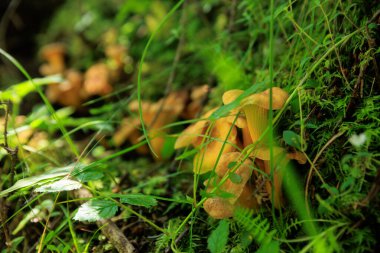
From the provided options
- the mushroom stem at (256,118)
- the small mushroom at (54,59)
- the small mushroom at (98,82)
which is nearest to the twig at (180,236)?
the mushroom stem at (256,118)

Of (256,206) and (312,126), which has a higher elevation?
(312,126)

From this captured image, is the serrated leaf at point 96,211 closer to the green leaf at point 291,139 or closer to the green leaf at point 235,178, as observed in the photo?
the green leaf at point 235,178

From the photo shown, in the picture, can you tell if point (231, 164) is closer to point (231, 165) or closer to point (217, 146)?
point (231, 165)

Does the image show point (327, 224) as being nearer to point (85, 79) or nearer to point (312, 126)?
point (312, 126)

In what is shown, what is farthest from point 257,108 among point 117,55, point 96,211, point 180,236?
point 117,55

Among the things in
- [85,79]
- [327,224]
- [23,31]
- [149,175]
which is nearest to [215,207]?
[327,224]

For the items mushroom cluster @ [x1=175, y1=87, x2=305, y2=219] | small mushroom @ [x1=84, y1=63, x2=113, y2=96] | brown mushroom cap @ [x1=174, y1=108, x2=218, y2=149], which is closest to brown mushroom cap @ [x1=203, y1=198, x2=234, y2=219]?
mushroom cluster @ [x1=175, y1=87, x2=305, y2=219]
